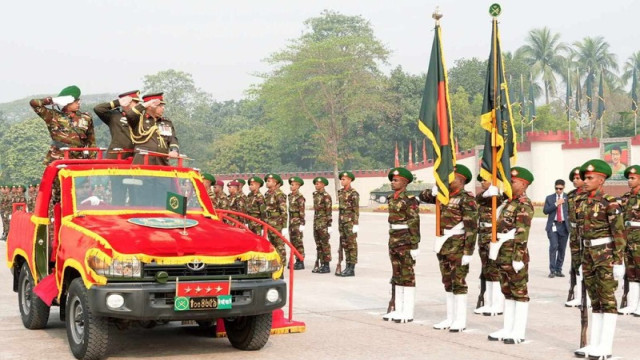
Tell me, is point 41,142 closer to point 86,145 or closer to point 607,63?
point 607,63

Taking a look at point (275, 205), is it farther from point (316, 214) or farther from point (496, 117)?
point (496, 117)

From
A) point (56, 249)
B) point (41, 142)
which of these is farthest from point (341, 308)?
point (41, 142)

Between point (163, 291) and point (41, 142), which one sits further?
point (41, 142)

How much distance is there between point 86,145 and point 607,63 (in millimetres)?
93300

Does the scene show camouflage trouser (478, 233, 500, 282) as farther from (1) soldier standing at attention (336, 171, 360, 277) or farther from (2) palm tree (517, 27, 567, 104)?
(2) palm tree (517, 27, 567, 104)

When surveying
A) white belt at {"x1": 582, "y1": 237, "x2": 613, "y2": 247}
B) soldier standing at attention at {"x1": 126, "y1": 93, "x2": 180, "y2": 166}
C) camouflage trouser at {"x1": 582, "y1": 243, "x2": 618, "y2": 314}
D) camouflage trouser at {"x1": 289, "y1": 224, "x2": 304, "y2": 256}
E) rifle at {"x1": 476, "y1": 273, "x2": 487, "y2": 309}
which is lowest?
rifle at {"x1": 476, "y1": 273, "x2": 487, "y2": 309}

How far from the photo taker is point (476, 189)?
5838cm

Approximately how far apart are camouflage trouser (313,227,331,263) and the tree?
2161 inches

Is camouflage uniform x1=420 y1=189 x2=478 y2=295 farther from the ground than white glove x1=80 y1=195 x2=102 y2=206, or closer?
closer

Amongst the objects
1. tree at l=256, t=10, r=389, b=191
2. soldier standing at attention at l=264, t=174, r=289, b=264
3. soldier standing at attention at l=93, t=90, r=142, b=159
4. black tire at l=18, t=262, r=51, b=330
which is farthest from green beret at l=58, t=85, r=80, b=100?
tree at l=256, t=10, r=389, b=191

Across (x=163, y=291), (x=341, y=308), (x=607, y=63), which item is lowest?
(x=341, y=308)

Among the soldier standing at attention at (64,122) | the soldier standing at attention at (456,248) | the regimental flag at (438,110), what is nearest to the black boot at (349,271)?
the regimental flag at (438,110)

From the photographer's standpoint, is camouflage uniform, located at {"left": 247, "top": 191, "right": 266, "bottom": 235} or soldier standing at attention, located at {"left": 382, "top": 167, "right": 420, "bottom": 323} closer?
soldier standing at attention, located at {"left": 382, "top": 167, "right": 420, "bottom": 323}

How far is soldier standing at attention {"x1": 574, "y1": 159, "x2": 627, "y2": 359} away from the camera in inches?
336
